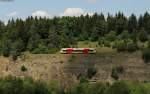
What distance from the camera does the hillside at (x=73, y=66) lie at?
7943cm

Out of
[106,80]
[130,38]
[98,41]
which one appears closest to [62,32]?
[98,41]

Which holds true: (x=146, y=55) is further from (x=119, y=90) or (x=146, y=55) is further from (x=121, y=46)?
(x=119, y=90)

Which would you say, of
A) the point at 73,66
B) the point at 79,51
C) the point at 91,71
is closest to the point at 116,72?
the point at 91,71

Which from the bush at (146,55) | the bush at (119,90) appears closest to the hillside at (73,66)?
the bush at (146,55)

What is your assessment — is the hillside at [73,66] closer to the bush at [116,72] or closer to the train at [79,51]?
the bush at [116,72]

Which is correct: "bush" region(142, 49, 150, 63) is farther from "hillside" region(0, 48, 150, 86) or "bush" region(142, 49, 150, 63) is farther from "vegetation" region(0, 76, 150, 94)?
"vegetation" region(0, 76, 150, 94)

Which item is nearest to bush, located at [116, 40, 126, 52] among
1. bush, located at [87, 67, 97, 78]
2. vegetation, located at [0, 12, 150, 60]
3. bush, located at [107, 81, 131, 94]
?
vegetation, located at [0, 12, 150, 60]

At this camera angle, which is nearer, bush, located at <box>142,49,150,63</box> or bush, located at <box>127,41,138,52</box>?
bush, located at <box>142,49,150,63</box>

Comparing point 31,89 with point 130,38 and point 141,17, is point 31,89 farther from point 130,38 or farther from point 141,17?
point 141,17

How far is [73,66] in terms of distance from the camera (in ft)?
270

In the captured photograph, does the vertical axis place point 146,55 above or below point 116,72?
above

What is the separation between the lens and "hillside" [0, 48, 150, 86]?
261 feet

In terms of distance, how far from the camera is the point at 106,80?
79000mm

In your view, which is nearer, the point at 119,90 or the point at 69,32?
the point at 119,90
